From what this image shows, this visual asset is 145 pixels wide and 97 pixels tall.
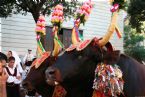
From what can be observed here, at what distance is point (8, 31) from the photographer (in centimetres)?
1953

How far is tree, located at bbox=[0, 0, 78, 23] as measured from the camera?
15773mm

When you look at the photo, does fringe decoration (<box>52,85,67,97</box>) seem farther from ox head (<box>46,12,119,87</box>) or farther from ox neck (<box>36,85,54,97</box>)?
ox head (<box>46,12,119,87</box>)

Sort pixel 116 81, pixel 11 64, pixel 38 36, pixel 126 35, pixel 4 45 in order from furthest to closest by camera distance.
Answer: pixel 126 35 → pixel 4 45 → pixel 11 64 → pixel 38 36 → pixel 116 81

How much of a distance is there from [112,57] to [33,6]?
10.7 metres

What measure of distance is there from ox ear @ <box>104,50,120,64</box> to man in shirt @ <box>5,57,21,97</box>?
6.03 m

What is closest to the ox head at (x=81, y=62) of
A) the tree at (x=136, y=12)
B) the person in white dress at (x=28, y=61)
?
the person in white dress at (x=28, y=61)

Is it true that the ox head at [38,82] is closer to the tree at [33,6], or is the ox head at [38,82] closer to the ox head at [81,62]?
the ox head at [81,62]

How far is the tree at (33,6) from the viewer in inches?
621

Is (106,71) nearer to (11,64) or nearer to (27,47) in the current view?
(11,64)

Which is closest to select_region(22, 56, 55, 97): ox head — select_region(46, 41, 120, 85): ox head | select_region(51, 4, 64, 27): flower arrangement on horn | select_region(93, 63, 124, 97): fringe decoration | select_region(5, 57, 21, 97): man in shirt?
select_region(51, 4, 64, 27): flower arrangement on horn

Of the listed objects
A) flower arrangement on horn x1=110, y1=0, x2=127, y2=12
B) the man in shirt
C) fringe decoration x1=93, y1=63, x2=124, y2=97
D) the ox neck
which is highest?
flower arrangement on horn x1=110, y1=0, x2=127, y2=12

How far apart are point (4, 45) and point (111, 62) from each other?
47.1 ft

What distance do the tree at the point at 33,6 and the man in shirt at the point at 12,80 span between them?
4.43 meters

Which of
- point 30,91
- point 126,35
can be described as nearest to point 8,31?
point 30,91
